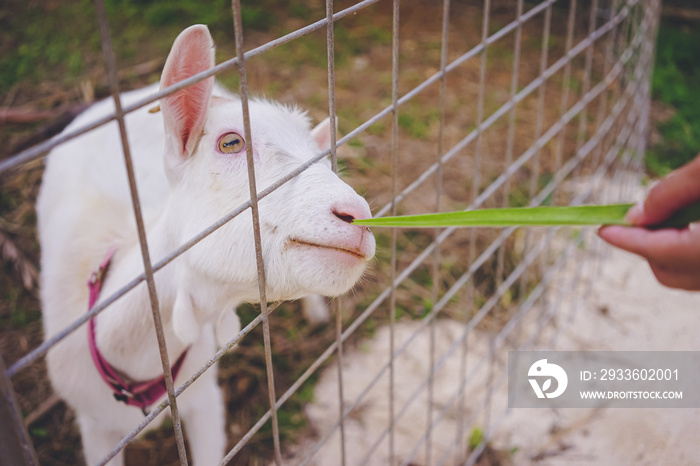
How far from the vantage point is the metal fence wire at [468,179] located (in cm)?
160

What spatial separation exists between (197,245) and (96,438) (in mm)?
894

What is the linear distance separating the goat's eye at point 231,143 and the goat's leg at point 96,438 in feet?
3.17

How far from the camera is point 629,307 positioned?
2.77 meters

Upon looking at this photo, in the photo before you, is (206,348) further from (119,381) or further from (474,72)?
(474,72)

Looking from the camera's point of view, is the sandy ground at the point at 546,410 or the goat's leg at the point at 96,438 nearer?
the goat's leg at the point at 96,438

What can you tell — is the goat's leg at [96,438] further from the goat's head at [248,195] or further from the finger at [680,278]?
the finger at [680,278]

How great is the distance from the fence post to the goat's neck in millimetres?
671

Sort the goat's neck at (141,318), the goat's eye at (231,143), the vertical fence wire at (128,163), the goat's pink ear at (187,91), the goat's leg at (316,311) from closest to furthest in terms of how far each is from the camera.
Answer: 1. the vertical fence wire at (128,163)
2. the goat's pink ear at (187,91)
3. the goat's eye at (231,143)
4. the goat's neck at (141,318)
5. the goat's leg at (316,311)

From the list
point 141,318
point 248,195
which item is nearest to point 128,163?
point 248,195

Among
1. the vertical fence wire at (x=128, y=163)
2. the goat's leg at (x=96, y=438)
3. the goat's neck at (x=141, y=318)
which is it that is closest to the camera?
the vertical fence wire at (x=128, y=163)

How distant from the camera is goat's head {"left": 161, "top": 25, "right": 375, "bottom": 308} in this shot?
1136 millimetres

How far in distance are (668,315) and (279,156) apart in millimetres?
2099

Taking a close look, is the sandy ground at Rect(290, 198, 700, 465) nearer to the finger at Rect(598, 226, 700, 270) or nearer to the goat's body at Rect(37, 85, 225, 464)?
the goat's body at Rect(37, 85, 225, 464)

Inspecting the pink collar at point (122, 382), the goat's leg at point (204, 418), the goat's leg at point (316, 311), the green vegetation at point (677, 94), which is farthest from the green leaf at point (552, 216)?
the green vegetation at point (677, 94)
